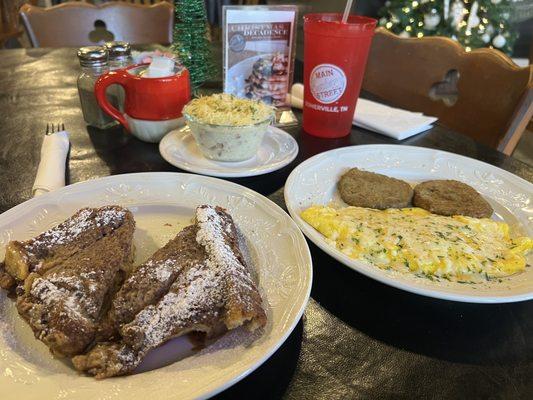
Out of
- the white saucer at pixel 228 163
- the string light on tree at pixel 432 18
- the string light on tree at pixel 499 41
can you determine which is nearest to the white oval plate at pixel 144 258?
the white saucer at pixel 228 163

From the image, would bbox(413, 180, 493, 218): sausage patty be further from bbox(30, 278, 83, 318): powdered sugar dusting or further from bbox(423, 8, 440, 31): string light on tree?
bbox(423, 8, 440, 31): string light on tree

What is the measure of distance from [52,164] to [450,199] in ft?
4.58

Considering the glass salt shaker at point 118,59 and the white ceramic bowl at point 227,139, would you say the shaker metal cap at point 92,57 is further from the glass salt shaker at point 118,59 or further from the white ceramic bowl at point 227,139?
the white ceramic bowl at point 227,139

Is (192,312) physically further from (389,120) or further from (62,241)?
(389,120)

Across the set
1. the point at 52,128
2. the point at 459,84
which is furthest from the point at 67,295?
the point at 459,84

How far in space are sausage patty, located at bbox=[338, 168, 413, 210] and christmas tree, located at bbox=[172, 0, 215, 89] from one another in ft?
3.50

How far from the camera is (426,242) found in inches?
44.4

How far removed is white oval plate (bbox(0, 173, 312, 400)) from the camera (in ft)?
2.26

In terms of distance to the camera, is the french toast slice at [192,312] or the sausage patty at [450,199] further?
the sausage patty at [450,199]

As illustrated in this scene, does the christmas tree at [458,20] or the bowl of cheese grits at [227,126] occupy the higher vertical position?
the bowl of cheese grits at [227,126]

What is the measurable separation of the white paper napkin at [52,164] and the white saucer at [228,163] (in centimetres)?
35

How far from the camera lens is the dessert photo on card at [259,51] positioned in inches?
72.1

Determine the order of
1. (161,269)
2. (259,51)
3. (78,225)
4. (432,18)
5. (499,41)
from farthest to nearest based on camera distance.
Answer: (499,41), (432,18), (259,51), (78,225), (161,269)

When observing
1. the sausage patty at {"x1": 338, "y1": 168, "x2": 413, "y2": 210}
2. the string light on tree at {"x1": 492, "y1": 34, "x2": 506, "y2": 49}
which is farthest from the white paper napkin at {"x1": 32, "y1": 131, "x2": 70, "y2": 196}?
the string light on tree at {"x1": 492, "y1": 34, "x2": 506, "y2": 49}
